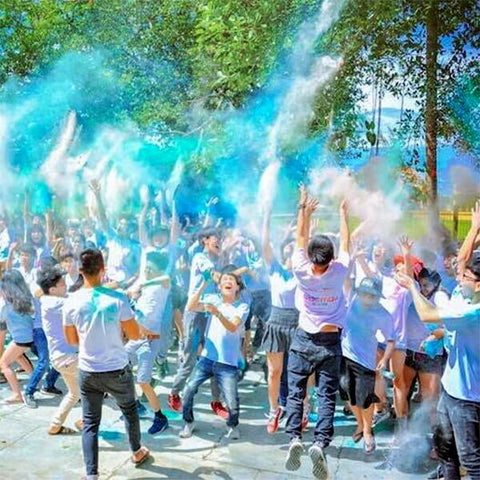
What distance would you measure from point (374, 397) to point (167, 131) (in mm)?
8305

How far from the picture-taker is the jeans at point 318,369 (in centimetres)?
464

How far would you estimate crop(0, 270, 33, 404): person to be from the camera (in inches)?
240

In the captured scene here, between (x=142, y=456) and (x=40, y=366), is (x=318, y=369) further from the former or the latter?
(x=40, y=366)

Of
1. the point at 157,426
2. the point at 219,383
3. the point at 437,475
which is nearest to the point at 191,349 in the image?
the point at 219,383

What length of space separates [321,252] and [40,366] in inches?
119

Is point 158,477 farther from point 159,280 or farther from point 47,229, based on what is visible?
point 47,229

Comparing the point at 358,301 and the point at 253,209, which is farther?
the point at 253,209

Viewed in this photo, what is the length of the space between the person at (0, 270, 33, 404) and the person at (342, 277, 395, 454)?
3011 mm

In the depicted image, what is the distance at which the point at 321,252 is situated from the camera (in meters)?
4.56

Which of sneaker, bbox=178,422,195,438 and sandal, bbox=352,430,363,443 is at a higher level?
sneaker, bbox=178,422,195,438

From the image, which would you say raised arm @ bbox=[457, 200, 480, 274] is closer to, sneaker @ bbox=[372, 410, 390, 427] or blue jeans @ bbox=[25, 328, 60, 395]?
sneaker @ bbox=[372, 410, 390, 427]

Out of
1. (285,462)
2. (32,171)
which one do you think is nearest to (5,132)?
(32,171)

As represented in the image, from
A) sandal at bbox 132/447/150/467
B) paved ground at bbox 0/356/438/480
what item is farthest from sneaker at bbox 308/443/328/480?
sandal at bbox 132/447/150/467

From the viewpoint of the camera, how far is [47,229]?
8.34m
